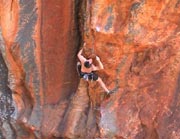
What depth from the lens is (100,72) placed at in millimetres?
1649

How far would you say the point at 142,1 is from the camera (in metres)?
1.47

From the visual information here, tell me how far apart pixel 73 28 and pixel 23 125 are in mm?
583

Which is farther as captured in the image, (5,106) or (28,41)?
(5,106)

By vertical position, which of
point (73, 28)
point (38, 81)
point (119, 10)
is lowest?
point (38, 81)

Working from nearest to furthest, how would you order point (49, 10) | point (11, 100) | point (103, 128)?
1. point (49, 10)
2. point (103, 128)
3. point (11, 100)

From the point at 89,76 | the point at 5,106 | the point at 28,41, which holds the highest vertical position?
the point at 28,41

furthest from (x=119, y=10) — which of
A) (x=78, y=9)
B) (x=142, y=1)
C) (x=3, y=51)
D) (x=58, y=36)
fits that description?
(x=3, y=51)

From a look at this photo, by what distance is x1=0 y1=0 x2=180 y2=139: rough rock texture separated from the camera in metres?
1.54

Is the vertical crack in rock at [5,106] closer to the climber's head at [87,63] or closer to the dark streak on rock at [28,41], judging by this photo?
the dark streak on rock at [28,41]

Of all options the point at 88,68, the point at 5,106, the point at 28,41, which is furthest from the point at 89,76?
the point at 5,106

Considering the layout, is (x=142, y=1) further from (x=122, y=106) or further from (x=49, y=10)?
(x=122, y=106)

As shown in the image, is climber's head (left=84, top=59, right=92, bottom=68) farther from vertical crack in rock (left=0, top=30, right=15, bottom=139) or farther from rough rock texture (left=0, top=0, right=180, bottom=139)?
vertical crack in rock (left=0, top=30, right=15, bottom=139)

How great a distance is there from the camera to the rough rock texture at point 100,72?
154 centimetres

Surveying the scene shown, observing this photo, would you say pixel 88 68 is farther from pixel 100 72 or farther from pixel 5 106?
pixel 5 106
